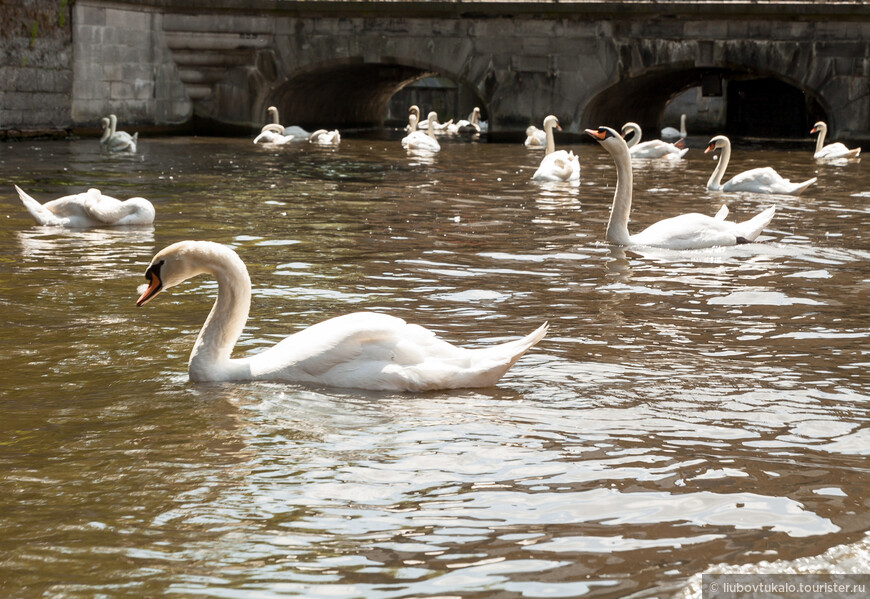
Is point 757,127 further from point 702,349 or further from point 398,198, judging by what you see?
point 702,349

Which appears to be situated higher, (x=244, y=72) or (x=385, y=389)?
(x=244, y=72)

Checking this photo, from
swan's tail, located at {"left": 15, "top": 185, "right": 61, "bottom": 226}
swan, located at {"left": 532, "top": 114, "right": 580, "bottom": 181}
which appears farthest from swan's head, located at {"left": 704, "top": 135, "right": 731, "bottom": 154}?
swan's tail, located at {"left": 15, "top": 185, "right": 61, "bottom": 226}

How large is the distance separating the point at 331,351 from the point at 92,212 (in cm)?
615

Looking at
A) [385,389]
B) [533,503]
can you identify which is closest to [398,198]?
[385,389]

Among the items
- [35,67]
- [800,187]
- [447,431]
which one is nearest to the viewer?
[447,431]

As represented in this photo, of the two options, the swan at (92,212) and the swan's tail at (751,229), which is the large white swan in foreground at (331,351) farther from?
the swan at (92,212)

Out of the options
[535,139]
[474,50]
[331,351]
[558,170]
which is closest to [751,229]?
[331,351]

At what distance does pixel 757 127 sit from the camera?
40094 mm

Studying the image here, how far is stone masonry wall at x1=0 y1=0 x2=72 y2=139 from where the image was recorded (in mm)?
22312

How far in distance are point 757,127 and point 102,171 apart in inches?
1097

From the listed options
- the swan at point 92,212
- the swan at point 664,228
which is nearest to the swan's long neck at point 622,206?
the swan at point 664,228

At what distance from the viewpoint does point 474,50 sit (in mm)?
27188

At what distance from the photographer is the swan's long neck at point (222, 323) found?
5.55 metres

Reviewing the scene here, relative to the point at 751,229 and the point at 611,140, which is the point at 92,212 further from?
the point at 751,229
